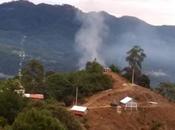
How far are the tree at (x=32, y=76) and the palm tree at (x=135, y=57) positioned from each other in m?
12.9

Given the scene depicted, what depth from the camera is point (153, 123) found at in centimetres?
6894

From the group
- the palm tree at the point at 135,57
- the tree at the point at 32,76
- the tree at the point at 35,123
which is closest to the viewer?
the tree at the point at 35,123

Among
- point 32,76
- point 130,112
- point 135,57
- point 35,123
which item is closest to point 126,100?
point 130,112

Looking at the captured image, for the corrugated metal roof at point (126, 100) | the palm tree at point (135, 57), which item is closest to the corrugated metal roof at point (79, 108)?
the corrugated metal roof at point (126, 100)

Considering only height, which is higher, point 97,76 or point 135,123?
point 97,76

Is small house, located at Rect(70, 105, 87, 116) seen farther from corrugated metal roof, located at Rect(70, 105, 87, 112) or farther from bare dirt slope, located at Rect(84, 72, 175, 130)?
bare dirt slope, located at Rect(84, 72, 175, 130)

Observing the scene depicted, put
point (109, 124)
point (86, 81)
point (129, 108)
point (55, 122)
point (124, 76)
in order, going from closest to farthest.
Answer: point (55, 122), point (109, 124), point (129, 108), point (86, 81), point (124, 76)

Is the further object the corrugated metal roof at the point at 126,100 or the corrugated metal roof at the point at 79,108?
the corrugated metal roof at the point at 126,100

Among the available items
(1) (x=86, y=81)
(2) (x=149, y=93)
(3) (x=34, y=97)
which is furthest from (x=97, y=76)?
(3) (x=34, y=97)

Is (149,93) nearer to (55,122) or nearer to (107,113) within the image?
(107,113)

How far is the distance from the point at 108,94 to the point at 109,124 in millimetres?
8618

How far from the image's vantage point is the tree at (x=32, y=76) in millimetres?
76188

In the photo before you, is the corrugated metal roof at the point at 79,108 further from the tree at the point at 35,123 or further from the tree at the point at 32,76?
the tree at the point at 35,123

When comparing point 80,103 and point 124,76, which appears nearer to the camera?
point 80,103
